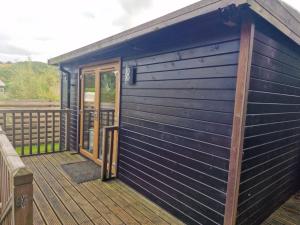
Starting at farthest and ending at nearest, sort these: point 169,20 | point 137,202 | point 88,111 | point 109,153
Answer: point 88,111, point 109,153, point 137,202, point 169,20

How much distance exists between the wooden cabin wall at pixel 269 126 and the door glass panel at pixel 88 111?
289 centimetres

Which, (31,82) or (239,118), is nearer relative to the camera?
(239,118)

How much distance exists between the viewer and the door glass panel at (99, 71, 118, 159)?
3.35 metres

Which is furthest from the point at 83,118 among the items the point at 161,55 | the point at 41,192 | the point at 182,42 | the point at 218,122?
the point at 218,122

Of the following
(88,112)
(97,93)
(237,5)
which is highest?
(237,5)

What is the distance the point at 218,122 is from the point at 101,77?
8.17ft

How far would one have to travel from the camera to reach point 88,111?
4117 mm

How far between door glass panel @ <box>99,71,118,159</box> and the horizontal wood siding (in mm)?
567

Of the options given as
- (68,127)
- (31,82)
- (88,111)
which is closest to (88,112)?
(88,111)

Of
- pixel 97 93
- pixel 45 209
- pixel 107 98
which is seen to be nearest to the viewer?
pixel 45 209

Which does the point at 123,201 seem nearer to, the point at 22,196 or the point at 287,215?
the point at 22,196

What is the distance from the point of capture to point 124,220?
2.11 m

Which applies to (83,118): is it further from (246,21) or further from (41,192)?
(246,21)

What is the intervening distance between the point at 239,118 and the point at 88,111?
322cm
